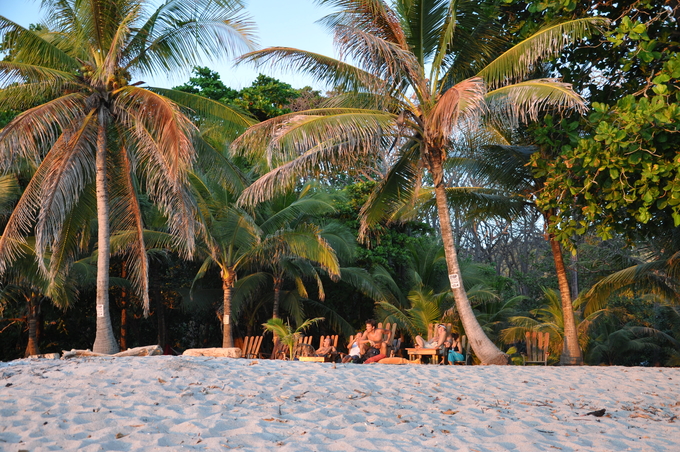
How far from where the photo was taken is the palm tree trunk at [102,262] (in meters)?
9.95

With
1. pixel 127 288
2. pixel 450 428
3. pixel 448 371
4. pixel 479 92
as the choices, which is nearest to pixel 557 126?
pixel 479 92

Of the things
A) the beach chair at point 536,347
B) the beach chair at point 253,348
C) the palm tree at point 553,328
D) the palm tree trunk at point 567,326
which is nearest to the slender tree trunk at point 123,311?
the beach chair at point 253,348

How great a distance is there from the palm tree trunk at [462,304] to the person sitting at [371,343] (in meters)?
1.73

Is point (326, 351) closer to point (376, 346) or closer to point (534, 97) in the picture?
point (376, 346)

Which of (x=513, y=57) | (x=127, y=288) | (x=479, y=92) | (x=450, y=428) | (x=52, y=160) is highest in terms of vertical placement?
(x=513, y=57)

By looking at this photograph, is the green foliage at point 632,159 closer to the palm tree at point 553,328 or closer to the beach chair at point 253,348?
the palm tree at point 553,328

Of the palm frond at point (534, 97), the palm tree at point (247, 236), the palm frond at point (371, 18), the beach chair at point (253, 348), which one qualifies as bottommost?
the beach chair at point (253, 348)

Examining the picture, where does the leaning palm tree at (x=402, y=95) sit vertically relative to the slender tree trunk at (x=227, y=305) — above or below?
above

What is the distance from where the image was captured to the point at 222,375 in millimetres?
6668

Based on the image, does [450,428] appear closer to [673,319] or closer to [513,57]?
[513,57]

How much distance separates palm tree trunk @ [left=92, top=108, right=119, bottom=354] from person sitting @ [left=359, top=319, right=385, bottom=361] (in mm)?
4449

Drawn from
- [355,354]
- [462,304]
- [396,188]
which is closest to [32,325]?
[355,354]

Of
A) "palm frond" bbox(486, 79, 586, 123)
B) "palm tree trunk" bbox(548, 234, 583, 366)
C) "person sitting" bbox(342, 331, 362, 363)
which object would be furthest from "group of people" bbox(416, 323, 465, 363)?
"palm frond" bbox(486, 79, 586, 123)

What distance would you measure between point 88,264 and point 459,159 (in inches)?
367
